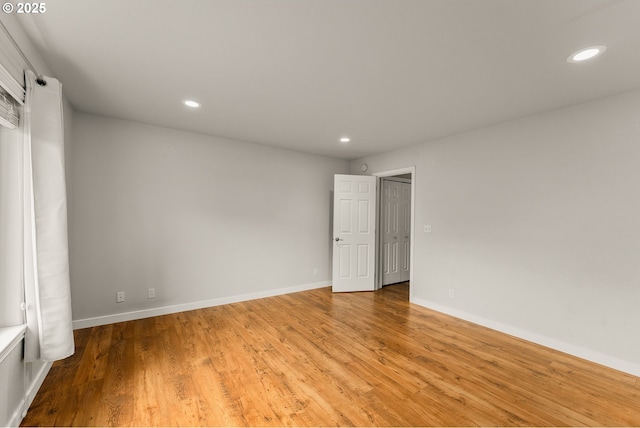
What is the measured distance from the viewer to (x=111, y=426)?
1664 mm

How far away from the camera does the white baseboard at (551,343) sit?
2.38 m

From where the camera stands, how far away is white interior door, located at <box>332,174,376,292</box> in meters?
4.74

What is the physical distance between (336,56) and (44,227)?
233cm

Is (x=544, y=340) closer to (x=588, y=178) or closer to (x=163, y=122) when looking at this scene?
→ (x=588, y=178)

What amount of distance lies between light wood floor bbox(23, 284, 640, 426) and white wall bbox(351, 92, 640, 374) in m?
0.32

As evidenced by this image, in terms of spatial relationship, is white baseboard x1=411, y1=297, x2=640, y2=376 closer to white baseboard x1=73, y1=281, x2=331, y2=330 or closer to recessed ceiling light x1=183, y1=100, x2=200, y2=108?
white baseboard x1=73, y1=281, x2=331, y2=330

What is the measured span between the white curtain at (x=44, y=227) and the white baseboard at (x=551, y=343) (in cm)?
403

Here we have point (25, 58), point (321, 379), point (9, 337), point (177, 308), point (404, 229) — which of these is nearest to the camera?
point (9, 337)

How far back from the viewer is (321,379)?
2.16m

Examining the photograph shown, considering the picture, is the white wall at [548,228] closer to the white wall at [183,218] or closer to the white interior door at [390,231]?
the white interior door at [390,231]

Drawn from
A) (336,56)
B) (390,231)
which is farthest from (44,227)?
(390,231)

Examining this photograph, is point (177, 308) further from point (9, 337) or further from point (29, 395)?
point (9, 337)

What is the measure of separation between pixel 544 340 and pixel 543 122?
7.64 ft

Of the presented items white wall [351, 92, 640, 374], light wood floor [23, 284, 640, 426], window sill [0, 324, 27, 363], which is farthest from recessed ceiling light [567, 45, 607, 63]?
window sill [0, 324, 27, 363]
